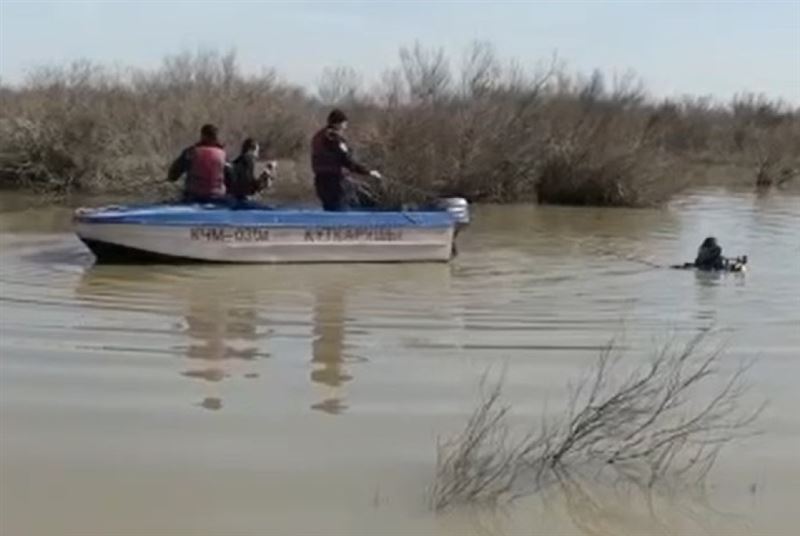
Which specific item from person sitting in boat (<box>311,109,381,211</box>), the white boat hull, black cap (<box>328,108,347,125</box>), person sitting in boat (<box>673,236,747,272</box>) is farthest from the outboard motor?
person sitting in boat (<box>673,236,747,272</box>)

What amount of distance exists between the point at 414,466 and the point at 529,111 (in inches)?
944

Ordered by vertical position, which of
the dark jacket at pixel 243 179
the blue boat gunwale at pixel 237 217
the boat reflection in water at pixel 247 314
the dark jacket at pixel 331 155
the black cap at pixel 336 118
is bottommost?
the boat reflection in water at pixel 247 314

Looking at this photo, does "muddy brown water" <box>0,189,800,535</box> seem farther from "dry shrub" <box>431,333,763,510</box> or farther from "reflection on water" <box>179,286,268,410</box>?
"dry shrub" <box>431,333,763,510</box>

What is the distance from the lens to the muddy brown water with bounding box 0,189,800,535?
20.7 ft

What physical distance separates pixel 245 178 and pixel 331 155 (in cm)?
112

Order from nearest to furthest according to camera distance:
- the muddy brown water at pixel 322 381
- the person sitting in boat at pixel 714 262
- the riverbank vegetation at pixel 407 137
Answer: the muddy brown water at pixel 322 381 → the person sitting in boat at pixel 714 262 → the riverbank vegetation at pixel 407 137

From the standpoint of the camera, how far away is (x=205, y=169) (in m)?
15.7

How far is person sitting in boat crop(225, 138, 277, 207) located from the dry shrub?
25.6 ft

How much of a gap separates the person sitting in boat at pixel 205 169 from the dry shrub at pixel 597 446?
26.2 ft

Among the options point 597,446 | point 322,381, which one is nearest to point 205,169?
point 322,381

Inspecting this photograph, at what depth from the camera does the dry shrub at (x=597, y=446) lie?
21.5 ft

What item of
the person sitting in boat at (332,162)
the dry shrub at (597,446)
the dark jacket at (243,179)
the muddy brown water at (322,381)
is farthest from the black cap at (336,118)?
the dry shrub at (597,446)

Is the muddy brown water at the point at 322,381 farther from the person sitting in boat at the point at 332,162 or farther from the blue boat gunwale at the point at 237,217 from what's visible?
the person sitting in boat at the point at 332,162

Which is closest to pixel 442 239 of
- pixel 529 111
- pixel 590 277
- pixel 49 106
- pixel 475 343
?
pixel 590 277
